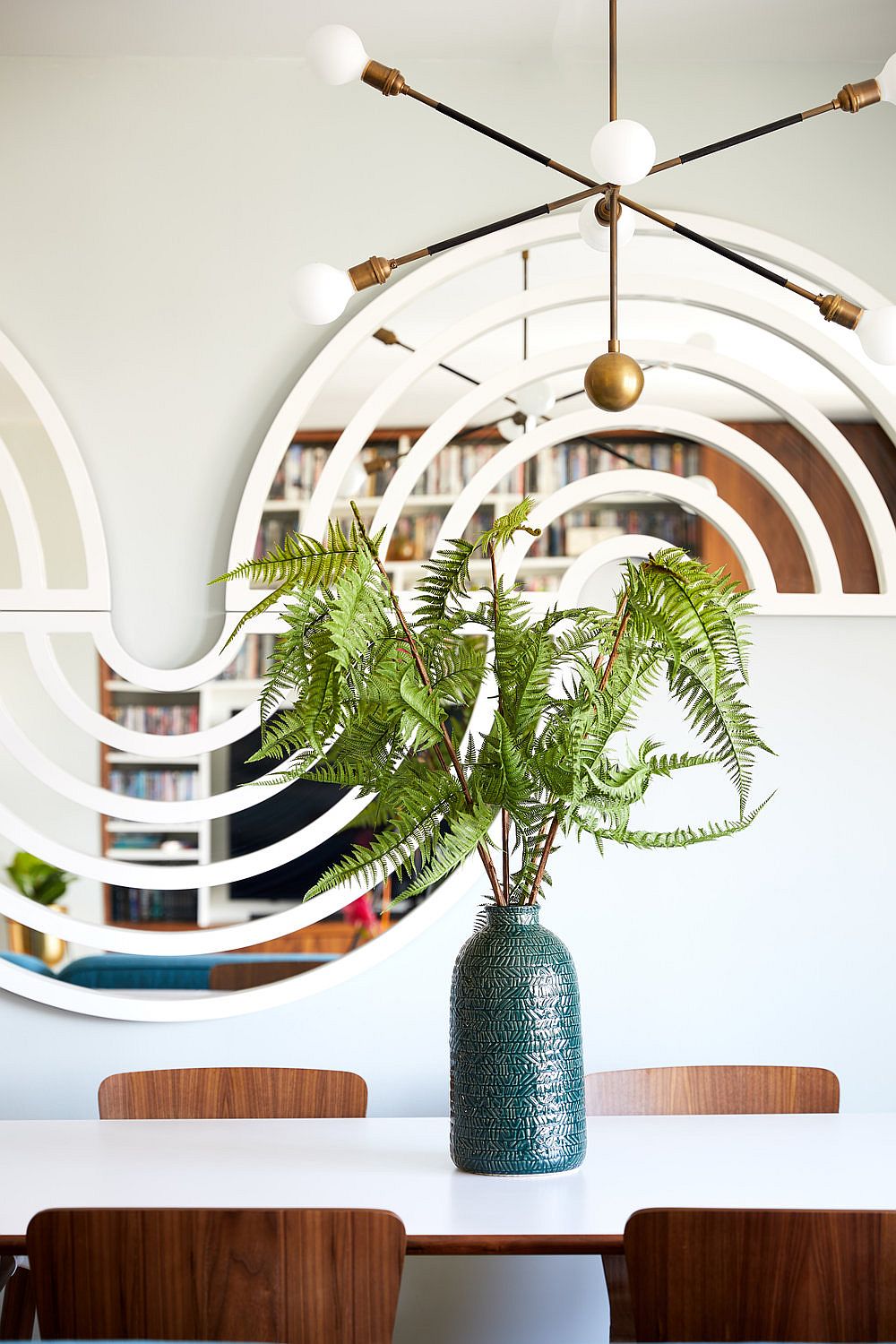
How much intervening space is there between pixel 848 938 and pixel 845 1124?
59cm

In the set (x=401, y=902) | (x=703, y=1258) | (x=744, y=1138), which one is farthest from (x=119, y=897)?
(x=703, y=1258)

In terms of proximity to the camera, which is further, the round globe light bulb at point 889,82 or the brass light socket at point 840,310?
the brass light socket at point 840,310

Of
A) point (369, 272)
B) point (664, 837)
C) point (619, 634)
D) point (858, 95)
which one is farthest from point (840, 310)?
point (664, 837)

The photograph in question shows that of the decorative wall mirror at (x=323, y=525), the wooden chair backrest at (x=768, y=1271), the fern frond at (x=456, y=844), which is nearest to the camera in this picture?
the wooden chair backrest at (x=768, y=1271)

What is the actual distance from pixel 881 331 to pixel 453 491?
955 millimetres

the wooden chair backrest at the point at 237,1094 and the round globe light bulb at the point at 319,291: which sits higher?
the round globe light bulb at the point at 319,291

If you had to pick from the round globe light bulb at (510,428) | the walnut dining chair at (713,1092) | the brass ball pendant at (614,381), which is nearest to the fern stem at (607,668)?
the brass ball pendant at (614,381)

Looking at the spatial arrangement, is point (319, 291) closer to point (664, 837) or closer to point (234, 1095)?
point (664, 837)

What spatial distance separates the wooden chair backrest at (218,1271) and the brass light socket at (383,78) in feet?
4.22

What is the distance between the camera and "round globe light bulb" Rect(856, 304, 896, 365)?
1.58 m

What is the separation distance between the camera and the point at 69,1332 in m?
1.16

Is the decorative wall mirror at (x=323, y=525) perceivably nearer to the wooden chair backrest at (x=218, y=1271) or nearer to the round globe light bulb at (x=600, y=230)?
the round globe light bulb at (x=600, y=230)

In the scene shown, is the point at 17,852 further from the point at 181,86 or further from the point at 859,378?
the point at 859,378

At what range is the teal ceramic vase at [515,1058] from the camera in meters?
1.49
